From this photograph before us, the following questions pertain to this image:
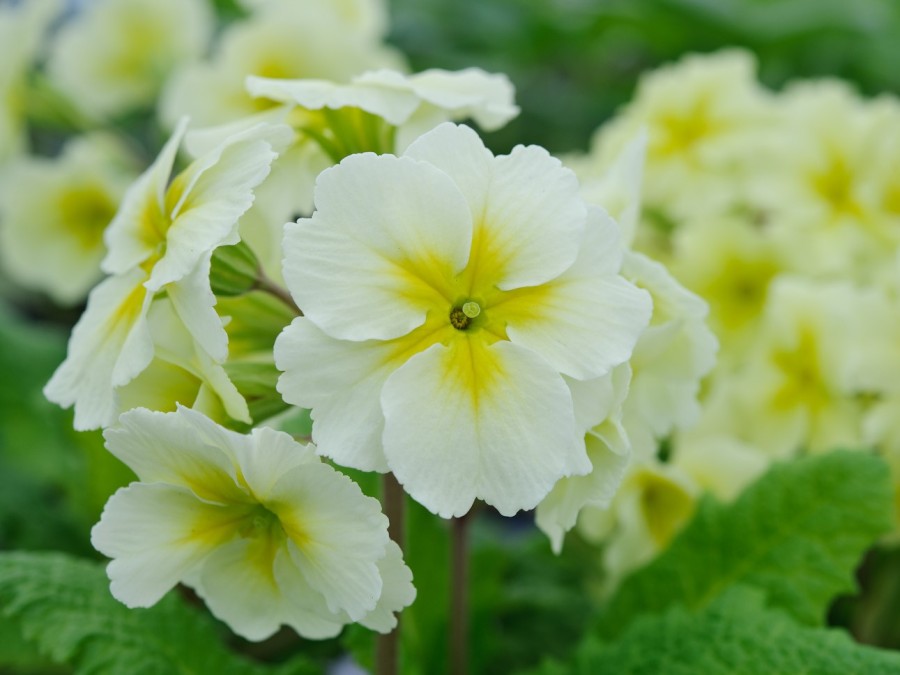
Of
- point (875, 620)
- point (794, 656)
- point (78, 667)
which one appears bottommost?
point (78, 667)

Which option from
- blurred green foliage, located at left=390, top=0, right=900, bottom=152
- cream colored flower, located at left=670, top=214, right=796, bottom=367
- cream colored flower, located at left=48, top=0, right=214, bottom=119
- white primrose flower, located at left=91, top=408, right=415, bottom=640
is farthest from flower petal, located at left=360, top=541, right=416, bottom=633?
blurred green foliage, located at left=390, top=0, right=900, bottom=152

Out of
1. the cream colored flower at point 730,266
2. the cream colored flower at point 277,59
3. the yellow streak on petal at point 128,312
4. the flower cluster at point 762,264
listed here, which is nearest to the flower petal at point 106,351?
the yellow streak on petal at point 128,312

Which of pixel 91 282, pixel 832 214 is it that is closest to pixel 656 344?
pixel 832 214

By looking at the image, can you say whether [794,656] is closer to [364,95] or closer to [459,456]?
[459,456]

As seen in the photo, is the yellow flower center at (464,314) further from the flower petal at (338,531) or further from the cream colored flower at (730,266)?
the cream colored flower at (730,266)

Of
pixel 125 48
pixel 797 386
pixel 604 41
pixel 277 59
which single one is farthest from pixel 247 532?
pixel 604 41

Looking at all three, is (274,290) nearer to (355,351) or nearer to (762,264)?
(355,351)
